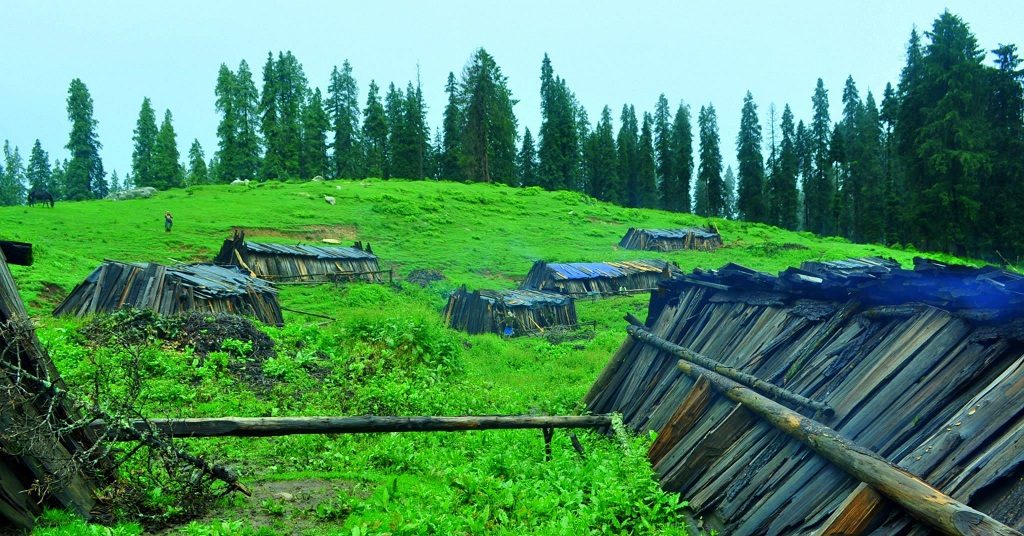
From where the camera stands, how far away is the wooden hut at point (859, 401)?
3.48 metres

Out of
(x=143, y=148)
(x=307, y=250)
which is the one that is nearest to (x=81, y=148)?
(x=143, y=148)

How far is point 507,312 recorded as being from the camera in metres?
23.1

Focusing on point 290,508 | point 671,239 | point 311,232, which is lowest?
point 290,508

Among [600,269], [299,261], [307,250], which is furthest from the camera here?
[600,269]

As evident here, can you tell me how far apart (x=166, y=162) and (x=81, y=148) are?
27.4 ft

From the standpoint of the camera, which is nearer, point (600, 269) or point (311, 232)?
point (600, 269)

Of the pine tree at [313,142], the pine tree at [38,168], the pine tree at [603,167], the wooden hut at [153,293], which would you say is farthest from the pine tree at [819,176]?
the pine tree at [38,168]

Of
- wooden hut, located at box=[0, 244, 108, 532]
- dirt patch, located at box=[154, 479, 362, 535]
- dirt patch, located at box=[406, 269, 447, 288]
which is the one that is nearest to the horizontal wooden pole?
wooden hut, located at box=[0, 244, 108, 532]

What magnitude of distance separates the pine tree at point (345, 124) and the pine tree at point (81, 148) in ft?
78.8

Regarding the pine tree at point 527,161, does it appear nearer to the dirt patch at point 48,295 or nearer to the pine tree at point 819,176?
the pine tree at point 819,176

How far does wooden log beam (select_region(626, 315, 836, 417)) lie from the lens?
492 cm

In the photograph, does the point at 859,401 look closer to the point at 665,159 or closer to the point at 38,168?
the point at 665,159

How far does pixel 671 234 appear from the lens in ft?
151

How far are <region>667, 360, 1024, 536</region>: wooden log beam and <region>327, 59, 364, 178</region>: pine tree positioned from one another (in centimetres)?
7041
